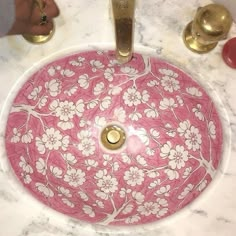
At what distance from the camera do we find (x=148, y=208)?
79 centimetres

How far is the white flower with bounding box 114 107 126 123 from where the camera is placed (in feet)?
2.76

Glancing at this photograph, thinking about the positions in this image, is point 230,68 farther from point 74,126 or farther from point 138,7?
point 74,126

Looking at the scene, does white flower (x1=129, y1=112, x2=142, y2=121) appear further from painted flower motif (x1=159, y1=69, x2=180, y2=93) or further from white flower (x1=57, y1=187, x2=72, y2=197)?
white flower (x1=57, y1=187, x2=72, y2=197)

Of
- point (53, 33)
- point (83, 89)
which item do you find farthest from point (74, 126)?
point (53, 33)

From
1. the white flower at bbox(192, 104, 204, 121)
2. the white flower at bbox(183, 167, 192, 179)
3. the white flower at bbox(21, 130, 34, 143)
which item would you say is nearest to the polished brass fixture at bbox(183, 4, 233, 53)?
the white flower at bbox(192, 104, 204, 121)

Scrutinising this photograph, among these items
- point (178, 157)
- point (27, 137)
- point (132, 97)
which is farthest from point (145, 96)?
point (27, 137)

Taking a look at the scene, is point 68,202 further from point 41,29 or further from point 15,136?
point 41,29

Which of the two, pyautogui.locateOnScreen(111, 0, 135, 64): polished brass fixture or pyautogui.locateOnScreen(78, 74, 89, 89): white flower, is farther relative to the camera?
pyautogui.locateOnScreen(78, 74, 89, 89): white flower

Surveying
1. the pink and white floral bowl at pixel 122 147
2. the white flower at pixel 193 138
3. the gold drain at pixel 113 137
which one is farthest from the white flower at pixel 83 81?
the white flower at pixel 193 138

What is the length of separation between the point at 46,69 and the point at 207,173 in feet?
1.12

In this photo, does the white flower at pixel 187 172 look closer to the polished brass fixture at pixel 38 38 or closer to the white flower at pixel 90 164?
the white flower at pixel 90 164

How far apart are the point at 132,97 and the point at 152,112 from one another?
0.16 feet

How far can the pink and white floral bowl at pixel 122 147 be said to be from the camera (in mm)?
769

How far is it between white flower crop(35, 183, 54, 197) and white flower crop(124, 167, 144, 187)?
5.7 inches
